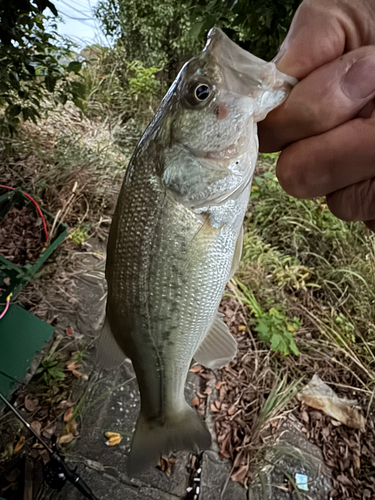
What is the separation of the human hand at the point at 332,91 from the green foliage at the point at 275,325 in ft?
6.01

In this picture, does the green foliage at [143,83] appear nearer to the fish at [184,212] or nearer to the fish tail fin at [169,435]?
the fish at [184,212]

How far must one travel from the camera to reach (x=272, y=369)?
2.52m

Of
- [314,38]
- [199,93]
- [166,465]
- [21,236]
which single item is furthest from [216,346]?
[21,236]

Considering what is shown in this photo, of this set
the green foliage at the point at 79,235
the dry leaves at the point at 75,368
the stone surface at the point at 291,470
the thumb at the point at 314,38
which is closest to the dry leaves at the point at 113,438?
the dry leaves at the point at 75,368

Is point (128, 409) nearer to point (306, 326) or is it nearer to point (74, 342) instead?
point (74, 342)

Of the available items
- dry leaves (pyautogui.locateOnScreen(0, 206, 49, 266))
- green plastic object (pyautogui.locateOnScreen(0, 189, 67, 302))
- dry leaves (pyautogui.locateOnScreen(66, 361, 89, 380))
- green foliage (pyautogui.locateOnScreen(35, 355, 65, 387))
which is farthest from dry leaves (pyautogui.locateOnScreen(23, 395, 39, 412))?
dry leaves (pyautogui.locateOnScreen(0, 206, 49, 266))

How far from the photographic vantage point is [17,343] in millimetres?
2082

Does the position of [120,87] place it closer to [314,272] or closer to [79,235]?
[79,235]

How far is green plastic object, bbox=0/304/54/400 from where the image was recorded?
2.01 meters

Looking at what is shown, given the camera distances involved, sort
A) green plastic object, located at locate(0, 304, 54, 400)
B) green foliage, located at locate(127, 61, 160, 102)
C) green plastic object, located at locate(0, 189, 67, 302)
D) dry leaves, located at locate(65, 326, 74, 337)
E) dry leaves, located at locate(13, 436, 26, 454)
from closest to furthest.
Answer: dry leaves, located at locate(13, 436, 26, 454)
green plastic object, located at locate(0, 304, 54, 400)
green plastic object, located at locate(0, 189, 67, 302)
dry leaves, located at locate(65, 326, 74, 337)
green foliage, located at locate(127, 61, 160, 102)

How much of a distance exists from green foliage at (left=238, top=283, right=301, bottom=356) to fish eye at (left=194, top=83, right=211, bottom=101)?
2.01 m

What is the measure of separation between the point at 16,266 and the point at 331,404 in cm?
239

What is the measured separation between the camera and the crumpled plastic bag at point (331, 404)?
235cm

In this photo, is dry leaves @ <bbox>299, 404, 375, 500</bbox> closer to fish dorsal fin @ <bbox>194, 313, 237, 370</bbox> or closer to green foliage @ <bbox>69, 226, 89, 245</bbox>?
fish dorsal fin @ <bbox>194, 313, 237, 370</bbox>
